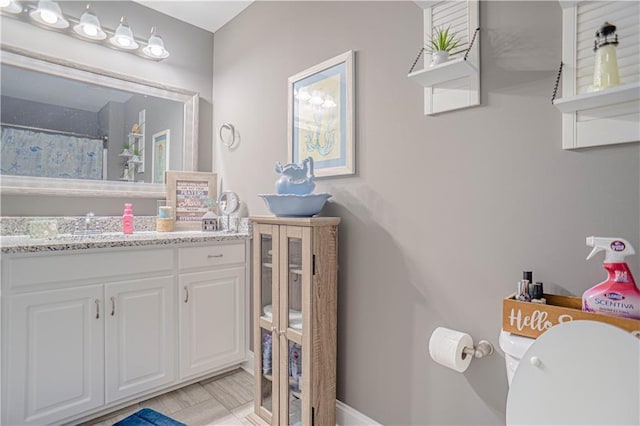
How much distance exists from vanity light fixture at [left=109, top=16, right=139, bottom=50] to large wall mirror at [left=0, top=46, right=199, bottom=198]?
21 centimetres

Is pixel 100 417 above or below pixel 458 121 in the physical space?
below

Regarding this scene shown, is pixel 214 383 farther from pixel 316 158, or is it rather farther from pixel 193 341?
pixel 316 158

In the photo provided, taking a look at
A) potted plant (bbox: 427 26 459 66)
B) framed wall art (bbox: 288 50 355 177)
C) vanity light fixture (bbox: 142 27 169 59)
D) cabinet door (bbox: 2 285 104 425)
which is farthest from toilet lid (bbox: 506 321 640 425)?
vanity light fixture (bbox: 142 27 169 59)

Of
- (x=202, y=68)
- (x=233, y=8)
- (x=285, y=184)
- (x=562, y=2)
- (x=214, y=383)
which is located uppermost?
(x=233, y=8)

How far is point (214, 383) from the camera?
2197mm

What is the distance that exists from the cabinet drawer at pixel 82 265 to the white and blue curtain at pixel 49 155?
741mm

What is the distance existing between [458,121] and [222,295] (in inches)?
69.1

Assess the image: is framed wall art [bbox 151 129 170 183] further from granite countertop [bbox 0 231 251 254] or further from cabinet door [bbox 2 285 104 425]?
cabinet door [bbox 2 285 104 425]

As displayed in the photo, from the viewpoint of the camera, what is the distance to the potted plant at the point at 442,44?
1.26 meters

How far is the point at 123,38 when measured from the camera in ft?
7.43

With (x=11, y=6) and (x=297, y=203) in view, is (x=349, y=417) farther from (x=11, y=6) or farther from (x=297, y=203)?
(x=11, y=6)

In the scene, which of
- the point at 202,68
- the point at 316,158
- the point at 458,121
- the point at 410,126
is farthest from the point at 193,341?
the point at 202,68

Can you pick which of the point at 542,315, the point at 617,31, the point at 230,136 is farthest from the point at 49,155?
the point at 617,31

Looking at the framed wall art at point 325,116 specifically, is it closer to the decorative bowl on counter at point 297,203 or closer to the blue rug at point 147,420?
the decorative bowl on counter at point 297,203
